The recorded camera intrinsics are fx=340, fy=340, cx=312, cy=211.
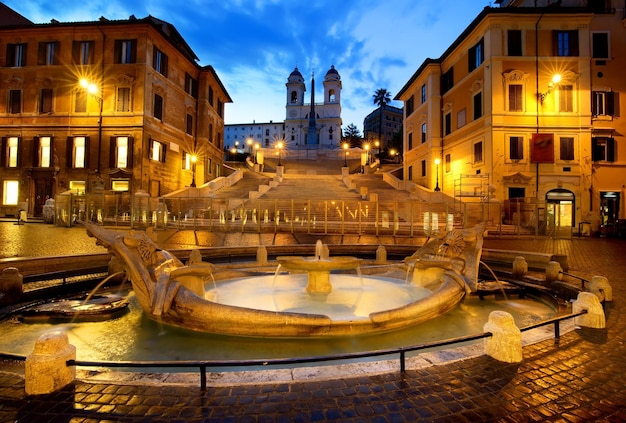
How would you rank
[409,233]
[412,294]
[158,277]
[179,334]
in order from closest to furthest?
[179,334], [158,277], [412,294], [409,233]

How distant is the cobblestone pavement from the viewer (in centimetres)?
288

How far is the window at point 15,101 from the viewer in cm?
3021

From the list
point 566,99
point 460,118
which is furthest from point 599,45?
point 460,118

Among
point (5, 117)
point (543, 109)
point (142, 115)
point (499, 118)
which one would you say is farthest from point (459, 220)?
point (5, 117)

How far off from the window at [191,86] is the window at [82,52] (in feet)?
29.0

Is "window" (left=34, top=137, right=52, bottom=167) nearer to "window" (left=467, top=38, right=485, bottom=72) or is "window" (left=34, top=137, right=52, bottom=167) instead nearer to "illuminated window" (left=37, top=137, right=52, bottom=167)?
"illuminated window" (left=37, top=137, right=52, bottom=167)

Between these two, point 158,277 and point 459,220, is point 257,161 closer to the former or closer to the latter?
point 459,220

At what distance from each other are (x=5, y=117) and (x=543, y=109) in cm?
4530

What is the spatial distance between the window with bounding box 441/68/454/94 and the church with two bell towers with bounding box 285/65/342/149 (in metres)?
57.5

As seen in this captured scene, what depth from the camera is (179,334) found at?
537 centimetres

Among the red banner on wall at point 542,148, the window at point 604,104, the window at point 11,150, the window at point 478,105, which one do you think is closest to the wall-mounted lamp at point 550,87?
the red banner on wall at point 542,148

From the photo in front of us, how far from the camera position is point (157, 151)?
3119 centimetres

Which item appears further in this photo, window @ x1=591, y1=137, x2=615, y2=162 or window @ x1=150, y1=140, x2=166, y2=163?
window @ x1=150, y1=140, x2=166, y2=163

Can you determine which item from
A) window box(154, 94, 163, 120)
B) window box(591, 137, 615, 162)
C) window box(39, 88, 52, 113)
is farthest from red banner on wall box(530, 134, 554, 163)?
window box(39, 88, 52, 113)
